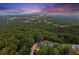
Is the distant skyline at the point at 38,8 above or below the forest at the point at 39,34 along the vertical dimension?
above

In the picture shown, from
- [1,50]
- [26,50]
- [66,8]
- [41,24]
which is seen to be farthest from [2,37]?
[66,8]

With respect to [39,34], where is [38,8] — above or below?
above

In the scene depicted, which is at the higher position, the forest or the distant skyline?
the distant skyline

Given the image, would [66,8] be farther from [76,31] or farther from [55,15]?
[76,31]
